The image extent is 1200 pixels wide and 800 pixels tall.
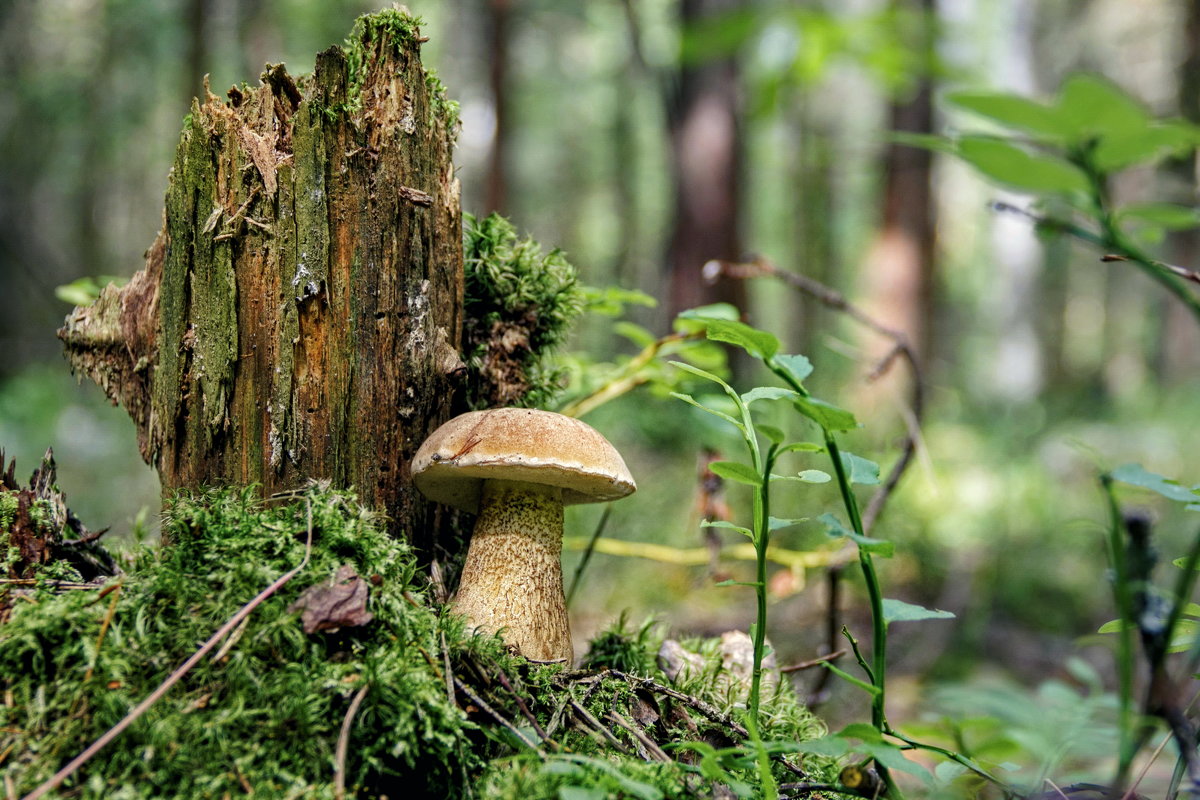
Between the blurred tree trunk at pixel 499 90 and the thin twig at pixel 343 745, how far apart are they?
7091 mm

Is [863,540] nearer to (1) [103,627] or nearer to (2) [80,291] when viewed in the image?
(1) [103,627]

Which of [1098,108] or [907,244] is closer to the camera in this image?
[1098,108]

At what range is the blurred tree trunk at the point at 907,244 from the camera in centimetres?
741

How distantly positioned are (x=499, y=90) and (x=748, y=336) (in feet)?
26.4

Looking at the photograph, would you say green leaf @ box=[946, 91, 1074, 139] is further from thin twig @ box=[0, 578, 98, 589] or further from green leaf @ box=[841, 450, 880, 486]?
thin twig @ box=[0, 578, 98, 589]

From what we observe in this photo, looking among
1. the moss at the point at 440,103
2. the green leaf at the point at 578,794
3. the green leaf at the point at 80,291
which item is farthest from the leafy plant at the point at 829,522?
the green leaf at the point at 80,291

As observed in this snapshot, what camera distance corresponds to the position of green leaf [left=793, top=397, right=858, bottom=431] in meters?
1.11

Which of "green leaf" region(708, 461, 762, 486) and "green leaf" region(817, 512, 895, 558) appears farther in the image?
"green leaf" region(708, 461, 762, 486)

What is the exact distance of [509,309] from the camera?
2.08 m

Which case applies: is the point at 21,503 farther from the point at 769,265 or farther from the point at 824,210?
the point at 824,210

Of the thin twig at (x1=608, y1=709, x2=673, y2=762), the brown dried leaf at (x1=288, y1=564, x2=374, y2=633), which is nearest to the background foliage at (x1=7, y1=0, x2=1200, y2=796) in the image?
the thin twig at (x1=608, y1=709, x2=673, y2=762)

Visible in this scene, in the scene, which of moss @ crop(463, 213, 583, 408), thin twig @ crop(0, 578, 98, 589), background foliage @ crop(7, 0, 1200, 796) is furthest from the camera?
Result: background foliage @ crop(7, 0, 1200, 796)

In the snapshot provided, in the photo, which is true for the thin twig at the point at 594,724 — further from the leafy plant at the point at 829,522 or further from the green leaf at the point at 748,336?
the green leaf at the point at 748,336

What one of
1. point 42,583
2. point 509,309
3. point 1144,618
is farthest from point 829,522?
point 42,583
